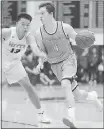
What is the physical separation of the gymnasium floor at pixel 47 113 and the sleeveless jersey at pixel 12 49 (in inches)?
54.5

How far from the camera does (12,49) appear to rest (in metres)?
5.45

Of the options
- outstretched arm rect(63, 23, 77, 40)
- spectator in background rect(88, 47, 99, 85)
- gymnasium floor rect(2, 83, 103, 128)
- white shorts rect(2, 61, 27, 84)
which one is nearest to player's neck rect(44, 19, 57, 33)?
outstretched arm rect(63, 23, 77, 40)

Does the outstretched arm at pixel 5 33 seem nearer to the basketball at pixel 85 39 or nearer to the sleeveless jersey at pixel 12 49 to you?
the sleeveless jersey at pixel 12 49

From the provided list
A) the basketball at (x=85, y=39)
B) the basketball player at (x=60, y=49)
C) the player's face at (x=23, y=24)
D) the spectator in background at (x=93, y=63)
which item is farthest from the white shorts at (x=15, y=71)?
the spectator in background at (x=93, y=63)

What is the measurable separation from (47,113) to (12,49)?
299 cm

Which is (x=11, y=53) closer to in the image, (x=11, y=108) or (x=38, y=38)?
(x=38, y=38)

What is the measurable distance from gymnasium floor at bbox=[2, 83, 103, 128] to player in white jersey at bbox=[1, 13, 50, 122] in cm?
100

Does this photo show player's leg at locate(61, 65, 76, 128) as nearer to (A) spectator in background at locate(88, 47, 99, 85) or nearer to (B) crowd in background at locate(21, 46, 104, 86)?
(B) crowd in background at locate(21, 46, 104, 86)

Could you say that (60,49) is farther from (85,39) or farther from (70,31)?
(85,39)

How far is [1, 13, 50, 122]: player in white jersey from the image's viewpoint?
15.2ft

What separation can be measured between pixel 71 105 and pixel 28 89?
1.25 m

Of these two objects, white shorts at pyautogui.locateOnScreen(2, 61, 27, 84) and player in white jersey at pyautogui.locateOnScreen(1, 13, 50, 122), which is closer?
player in white jersey at pyautogui.locateOnScreen(1, 13, 50, 122)

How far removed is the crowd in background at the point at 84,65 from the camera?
1089cm

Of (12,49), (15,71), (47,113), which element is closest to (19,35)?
(12,49)
